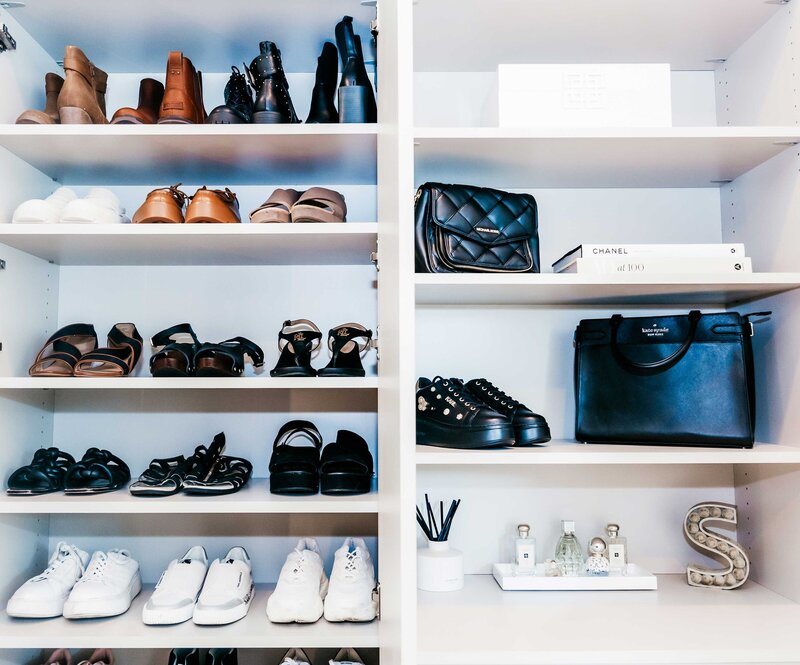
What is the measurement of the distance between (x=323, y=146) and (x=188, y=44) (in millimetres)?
485

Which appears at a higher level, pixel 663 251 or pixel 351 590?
pixel 663 251

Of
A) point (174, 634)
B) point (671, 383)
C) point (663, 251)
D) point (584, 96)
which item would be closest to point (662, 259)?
point (663, 251)

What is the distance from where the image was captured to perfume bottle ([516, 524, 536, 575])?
133cm

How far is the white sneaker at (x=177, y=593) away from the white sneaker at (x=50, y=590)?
178 mm

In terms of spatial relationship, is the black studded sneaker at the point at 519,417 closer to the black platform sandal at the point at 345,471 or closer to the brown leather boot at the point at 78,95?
the black platform sandal at the point at 345,471

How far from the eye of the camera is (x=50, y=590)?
133cm

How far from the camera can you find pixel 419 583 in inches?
50.1

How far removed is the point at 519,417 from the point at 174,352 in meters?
0.79

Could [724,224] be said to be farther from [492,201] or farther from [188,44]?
[188,44]


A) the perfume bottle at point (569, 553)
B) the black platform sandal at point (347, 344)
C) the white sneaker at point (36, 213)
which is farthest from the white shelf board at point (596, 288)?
the white sneaker at point (36, 213)

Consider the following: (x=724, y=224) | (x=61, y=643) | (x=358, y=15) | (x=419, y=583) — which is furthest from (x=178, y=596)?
(x=724, y=224)

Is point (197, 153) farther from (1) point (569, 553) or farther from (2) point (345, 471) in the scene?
(1) point (569, 553)

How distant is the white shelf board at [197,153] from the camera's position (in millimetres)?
1351

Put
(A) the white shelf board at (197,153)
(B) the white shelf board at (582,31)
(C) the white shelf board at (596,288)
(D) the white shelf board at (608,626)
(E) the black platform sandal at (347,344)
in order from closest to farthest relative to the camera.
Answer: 1. (D) the white shelf board at (608,626)
2. (C) the white shelf board at (596,288)
3. (B) the white shelf board at (582,31)
4. (A) the white shelf board at (197,153)
5. (E) the black platform sandal at (347,344)
